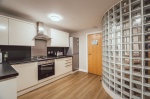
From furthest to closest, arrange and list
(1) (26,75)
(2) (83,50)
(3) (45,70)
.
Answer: (2) (83,50), (3) (45,70), (1) (26,75)

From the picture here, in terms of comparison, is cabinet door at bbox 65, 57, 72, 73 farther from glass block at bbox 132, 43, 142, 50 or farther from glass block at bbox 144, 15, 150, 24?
glass block at bbox 144, 15, 150, 24

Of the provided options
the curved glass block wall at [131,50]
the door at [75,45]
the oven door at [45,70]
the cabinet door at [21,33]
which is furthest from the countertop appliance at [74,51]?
the curved glass block wall at [131,50]

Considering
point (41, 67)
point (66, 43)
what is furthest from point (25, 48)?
point (66, 43)

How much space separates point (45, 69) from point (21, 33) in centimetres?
127

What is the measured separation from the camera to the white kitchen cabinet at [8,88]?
0.96m

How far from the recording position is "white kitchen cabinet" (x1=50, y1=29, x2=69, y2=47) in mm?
3248

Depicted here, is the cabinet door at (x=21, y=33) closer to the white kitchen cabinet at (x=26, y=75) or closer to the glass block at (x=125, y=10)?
the white kitchen cabinet at (x=26, y=75)

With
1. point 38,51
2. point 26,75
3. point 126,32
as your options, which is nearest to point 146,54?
point 126,32

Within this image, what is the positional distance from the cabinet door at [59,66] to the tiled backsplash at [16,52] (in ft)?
3.27

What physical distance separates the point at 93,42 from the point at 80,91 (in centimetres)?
227

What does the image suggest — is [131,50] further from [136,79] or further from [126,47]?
[136,79]

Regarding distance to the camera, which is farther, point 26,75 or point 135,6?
point 26,75

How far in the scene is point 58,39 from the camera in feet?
11.4

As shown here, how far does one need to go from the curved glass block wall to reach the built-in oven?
189 cm
